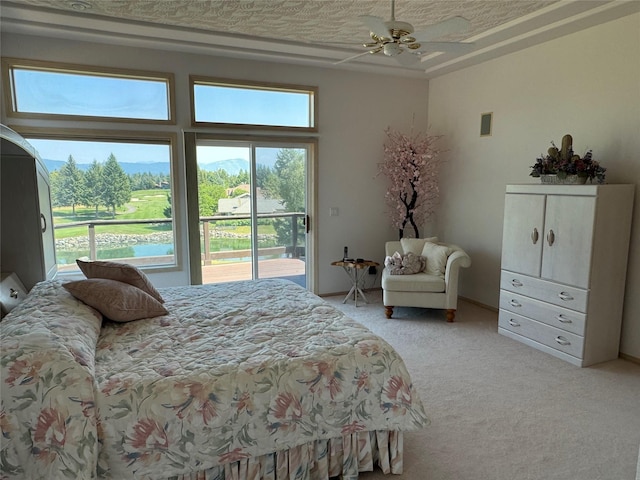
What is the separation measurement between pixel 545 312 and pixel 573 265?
1.75ft

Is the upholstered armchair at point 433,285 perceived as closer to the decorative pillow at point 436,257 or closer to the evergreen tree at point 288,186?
the decorative pillow at point 436,257

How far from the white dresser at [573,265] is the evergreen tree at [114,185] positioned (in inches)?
168

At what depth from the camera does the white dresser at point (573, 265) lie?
11.0 feet

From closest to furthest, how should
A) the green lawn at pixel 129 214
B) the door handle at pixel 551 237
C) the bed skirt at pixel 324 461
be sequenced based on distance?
the bed skirt at pixel 324 461 < the door handle at pixel 551 237 < the green lawn at pixel 129 214

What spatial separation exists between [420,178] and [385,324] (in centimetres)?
212

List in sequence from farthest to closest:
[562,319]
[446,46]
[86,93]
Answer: [86,93] < [562,319] < [446,46]

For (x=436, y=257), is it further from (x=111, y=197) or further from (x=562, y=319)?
(x=111, y=197)

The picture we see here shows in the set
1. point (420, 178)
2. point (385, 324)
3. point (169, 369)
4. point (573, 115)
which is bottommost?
point (385, 324)

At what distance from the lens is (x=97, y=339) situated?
221cm

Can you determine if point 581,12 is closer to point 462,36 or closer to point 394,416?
point 462,36

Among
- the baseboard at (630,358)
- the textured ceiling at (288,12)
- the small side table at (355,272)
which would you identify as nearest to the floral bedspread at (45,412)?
the textured ceiling at (288,12)

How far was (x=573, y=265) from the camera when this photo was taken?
3.47m

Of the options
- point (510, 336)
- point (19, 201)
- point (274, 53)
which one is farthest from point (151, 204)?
point (510, 336)

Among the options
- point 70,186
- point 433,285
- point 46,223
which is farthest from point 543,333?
point 70,186
